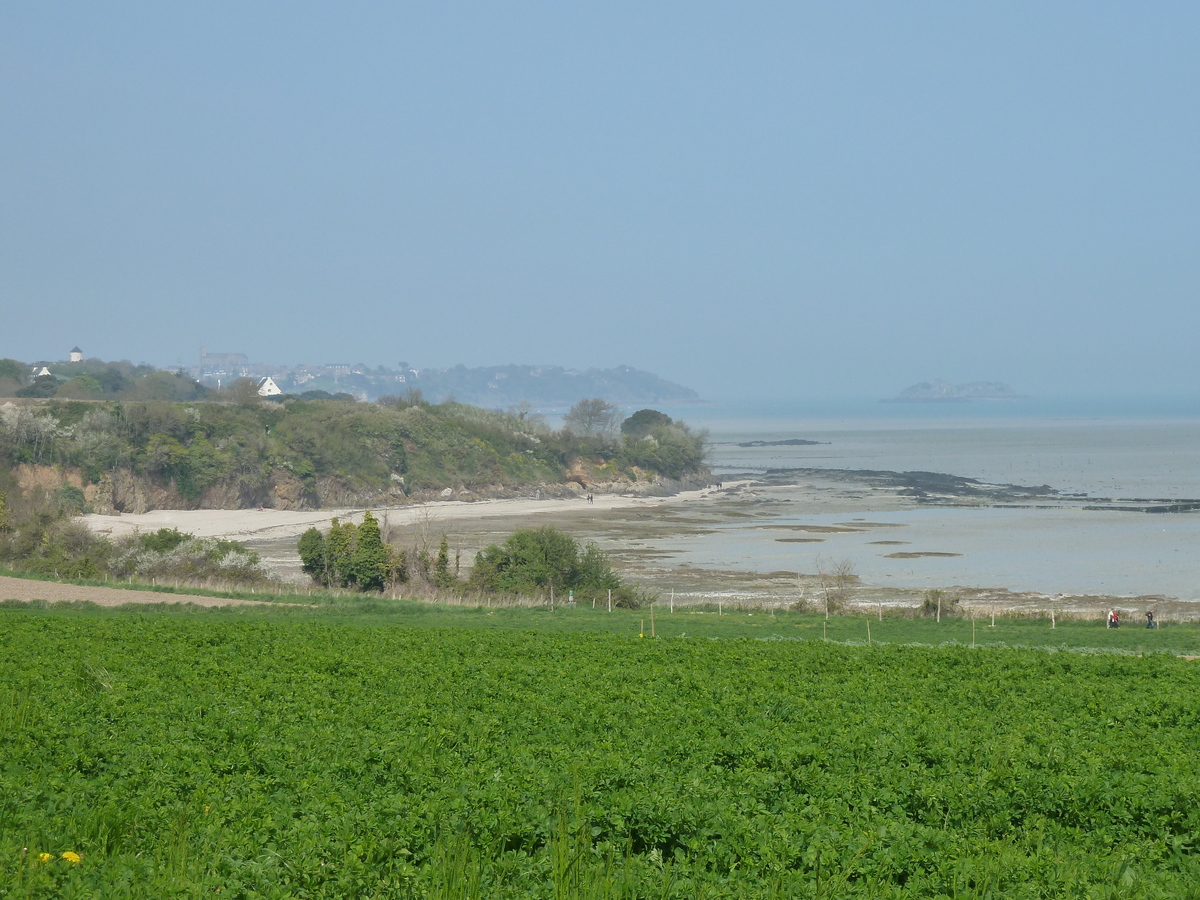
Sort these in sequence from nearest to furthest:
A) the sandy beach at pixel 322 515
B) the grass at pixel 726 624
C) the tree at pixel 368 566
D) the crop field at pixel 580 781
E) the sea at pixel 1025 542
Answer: the crop field at pixel 580 781 < the grass at pixel 726 624 < the tree at pixel 368 566 < the sea at pixel 1025 542 < the sandy beach at pixel 322 515

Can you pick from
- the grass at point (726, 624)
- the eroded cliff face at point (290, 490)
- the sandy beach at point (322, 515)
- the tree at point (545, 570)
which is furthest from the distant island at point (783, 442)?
the grass at point (726, 624)

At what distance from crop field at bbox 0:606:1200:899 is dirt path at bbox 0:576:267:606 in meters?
16.2

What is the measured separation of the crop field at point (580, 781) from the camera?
7.95 meters

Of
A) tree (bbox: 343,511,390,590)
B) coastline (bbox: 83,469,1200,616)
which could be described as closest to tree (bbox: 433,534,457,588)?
coastline (bbox: 83,469,1200,616)

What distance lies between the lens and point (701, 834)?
29.2 ft

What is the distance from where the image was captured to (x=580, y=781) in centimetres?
984

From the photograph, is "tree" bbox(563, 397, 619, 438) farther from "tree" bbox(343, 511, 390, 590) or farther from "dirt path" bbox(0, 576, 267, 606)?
"dirt path" bbox(0, 576, 267, 606)

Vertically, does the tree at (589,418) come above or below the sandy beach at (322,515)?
above

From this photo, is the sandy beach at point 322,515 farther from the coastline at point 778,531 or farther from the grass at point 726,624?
the grass at point 726,624

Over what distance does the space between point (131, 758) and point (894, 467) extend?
399ft

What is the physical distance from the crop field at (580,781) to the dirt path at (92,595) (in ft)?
53.1

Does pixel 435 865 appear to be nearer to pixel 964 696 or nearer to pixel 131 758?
pixel 131 758

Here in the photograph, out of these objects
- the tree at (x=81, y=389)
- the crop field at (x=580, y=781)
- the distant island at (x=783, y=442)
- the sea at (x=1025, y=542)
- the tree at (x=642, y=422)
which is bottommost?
the sea at (x=1025, y=542)

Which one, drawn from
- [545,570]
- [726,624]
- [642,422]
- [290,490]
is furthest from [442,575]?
[642,422]
